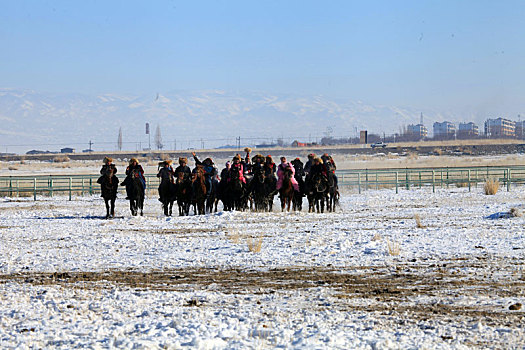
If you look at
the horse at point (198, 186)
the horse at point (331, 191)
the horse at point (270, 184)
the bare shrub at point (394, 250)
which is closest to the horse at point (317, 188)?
the horse at point (331, 191)

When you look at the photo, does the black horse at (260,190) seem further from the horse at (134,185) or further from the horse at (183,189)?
the horse at (134,185)

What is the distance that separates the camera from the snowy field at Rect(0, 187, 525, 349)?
805 centimetres

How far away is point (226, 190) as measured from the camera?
25.3 m

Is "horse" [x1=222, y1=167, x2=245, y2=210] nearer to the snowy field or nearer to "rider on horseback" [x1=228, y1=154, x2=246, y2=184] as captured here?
"rider on horseback" [x1=228, y1=154, x2=246, y2=184]

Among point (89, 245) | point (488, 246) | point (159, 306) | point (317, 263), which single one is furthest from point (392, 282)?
point (89, 245)

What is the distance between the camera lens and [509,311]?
8906 millimetres

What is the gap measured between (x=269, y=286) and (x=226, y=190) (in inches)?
566

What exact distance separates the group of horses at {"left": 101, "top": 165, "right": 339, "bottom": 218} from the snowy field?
3.23 m

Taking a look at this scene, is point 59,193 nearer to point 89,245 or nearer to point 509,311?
point 89,245

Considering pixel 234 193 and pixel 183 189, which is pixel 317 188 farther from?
pixel 183 189

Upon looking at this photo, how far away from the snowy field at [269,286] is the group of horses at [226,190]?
3.23 m

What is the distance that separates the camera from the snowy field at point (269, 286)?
8055 mm

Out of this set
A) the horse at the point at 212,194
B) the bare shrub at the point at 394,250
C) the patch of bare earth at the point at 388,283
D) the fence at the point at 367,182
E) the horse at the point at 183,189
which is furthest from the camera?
the fence at the point at 367,182

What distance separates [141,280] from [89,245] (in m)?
5.17
